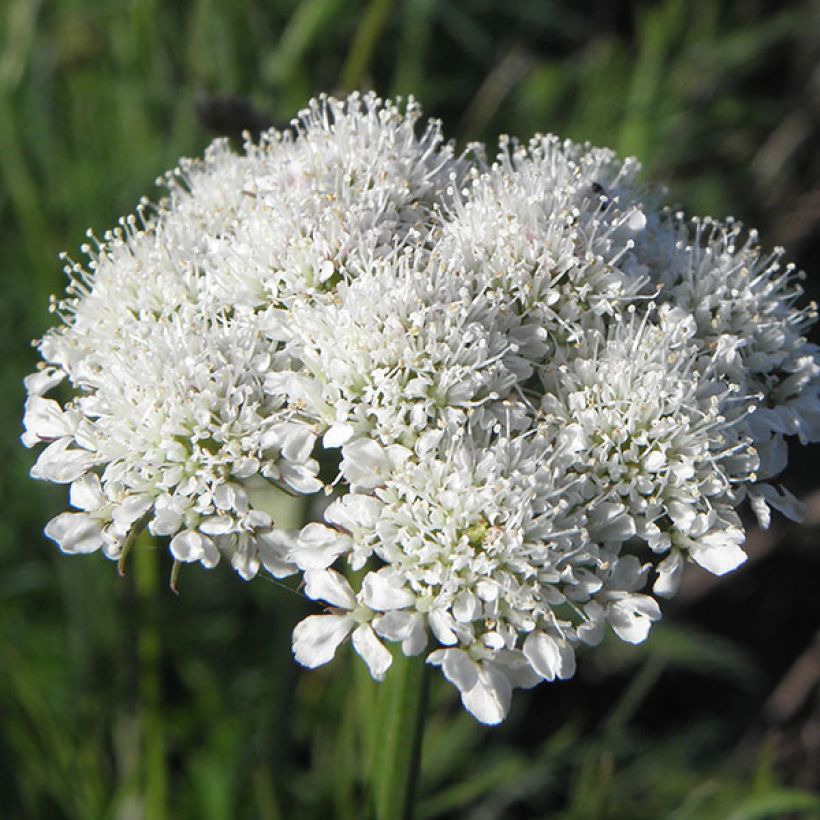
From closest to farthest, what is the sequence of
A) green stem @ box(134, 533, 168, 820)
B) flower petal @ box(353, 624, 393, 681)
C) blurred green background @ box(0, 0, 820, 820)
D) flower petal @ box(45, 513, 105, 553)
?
flower petal @ box(353, 624, 393, 681) < flower petal @ box(45, 513, 105, 553) < green stem @ box(134, 533, 168, 820) < blurred green background @ box(0, 0, 820, 820)

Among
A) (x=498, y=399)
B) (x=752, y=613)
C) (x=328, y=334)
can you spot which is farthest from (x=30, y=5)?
(x=752, y=613)

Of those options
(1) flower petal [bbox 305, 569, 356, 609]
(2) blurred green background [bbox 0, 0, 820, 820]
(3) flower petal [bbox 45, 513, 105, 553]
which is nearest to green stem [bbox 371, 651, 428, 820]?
(1) flower petal [bbox 305, 569, 356, 609]

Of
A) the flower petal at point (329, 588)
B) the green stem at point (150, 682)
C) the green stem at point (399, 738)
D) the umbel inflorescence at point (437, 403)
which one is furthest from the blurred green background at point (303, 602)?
the flower petal at point (329, 588)

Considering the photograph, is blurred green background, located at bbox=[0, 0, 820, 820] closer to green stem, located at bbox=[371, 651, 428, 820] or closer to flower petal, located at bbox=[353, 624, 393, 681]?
green stem, located at bbox=[371, 651, 428, 820]

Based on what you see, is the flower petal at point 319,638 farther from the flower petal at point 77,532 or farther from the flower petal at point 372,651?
the flower petal at point 77,532

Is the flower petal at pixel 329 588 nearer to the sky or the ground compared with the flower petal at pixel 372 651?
nearer to the sky

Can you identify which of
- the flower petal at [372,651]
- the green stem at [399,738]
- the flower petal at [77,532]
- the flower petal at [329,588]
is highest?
the flower petal at [77,532]
